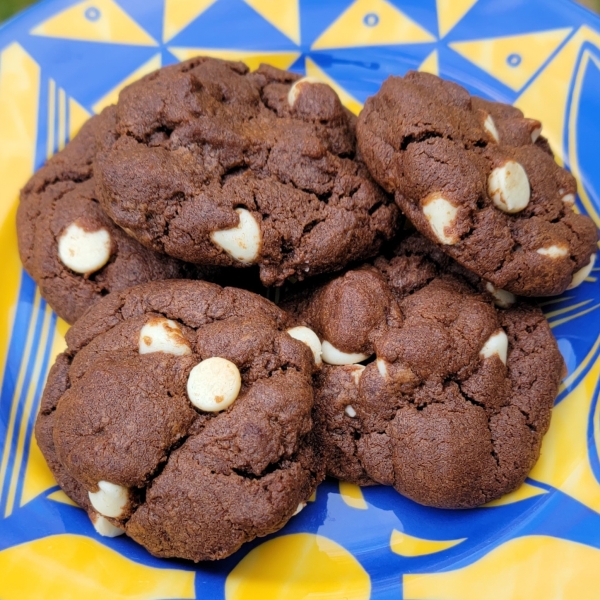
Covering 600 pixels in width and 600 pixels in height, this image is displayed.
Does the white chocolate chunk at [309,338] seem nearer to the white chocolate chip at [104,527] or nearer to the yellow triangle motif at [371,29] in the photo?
the white chocolate chip at [104,527]

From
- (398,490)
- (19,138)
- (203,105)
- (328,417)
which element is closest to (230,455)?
(328,417)

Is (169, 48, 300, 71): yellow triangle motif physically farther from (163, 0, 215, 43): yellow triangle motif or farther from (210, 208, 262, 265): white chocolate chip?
(210, 208, 262, 265): white chocolate chip

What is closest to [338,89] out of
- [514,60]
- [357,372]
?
[514,60]

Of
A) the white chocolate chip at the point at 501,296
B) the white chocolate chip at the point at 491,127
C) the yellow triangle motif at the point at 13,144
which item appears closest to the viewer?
the white chocolate chip at the point at 491,127

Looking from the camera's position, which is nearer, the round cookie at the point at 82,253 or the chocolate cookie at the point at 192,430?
the chocolate cookie at the point at 192,430

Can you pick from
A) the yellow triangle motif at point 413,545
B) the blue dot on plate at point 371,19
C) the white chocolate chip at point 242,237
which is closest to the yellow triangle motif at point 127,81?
the blue dot on plate at point 371,19

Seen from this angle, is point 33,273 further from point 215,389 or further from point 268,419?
point 268,419

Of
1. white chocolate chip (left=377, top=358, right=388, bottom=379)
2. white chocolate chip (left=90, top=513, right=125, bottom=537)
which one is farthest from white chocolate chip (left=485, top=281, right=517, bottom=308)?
white chocolate chip (left=90, top=513, right=125, bottom=537)
